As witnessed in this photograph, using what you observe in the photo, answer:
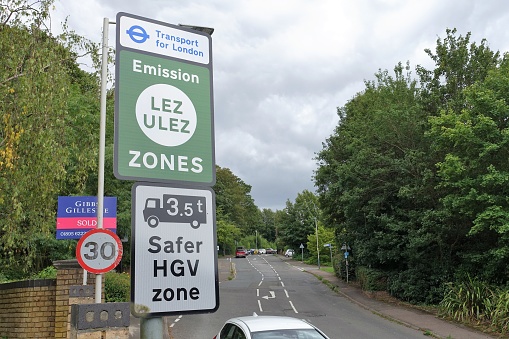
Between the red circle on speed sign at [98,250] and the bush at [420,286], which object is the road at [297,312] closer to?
the bush at [420,286]

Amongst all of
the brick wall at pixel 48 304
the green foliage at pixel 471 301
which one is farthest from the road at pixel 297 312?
the brick wall at pixel 48 304

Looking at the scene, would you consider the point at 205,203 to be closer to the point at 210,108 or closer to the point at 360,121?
the point at 210,108

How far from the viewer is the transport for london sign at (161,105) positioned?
264 cm

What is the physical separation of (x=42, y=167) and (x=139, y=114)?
5939 millimetres

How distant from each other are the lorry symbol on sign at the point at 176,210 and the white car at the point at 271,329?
476cm

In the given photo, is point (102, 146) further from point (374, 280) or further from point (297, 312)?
point (374, 280)

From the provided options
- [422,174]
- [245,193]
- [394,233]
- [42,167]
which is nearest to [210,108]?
[42,167]

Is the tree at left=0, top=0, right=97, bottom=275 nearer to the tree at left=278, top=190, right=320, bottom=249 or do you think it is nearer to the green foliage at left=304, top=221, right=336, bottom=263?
the green foliage at left=304, top=221, right=336, bottom=263

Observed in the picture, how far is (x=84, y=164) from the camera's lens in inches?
362

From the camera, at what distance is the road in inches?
584

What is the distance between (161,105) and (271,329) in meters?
5.26

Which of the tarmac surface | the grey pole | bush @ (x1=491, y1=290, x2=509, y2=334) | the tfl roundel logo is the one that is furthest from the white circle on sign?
bush @ (x1=491, y1=290, x2=509, y2=334)

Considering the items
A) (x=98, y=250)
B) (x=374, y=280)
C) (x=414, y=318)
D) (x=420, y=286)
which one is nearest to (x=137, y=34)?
(x=98, y=250)

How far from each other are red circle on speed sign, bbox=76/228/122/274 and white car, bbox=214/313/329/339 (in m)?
2.65
